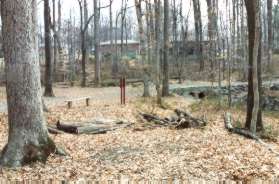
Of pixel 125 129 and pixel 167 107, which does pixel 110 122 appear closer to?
pixel 125 129

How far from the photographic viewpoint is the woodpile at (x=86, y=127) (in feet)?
38.2

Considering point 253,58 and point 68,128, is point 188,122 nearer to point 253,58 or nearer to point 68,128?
point 253,58

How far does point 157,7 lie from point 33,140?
12.9 meters

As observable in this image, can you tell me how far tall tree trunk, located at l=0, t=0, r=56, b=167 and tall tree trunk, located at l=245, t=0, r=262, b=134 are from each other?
5.73m

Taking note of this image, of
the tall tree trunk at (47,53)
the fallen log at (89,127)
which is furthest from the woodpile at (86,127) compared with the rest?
the tall tree trunk at (47,53)

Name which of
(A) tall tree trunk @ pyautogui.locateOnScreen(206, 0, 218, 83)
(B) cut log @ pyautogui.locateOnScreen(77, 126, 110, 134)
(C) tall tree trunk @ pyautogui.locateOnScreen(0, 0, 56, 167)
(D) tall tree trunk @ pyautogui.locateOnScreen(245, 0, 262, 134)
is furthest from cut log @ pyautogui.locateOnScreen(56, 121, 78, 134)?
(A) tall tree trunk @ pyautogui.locateOnScreen(206, 0, 218, 83)

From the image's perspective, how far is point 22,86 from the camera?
7.82 metres

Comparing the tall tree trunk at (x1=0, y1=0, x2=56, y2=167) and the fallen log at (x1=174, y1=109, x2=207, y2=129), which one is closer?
the tall tree trunk at (x1=0, y1=0, x2=56, y2=167)

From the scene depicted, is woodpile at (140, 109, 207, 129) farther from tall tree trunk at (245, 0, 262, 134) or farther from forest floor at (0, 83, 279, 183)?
tall tree trunk at (245, 0, 262, 134)

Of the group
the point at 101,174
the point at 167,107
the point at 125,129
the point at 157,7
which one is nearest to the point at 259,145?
the point at 125,129

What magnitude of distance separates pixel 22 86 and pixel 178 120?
623cm

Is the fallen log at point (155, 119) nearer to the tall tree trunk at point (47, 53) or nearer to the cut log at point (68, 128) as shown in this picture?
the cut log at point (68, 128)

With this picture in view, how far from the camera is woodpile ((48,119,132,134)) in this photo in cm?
1164

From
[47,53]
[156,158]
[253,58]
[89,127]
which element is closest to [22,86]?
[156,158]
